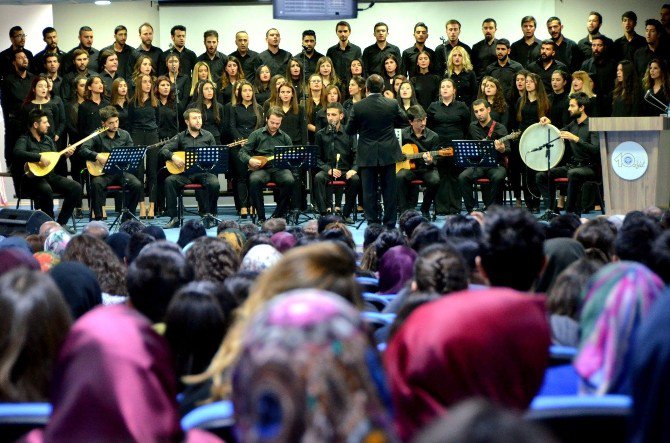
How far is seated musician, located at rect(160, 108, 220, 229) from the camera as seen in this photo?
1205cm

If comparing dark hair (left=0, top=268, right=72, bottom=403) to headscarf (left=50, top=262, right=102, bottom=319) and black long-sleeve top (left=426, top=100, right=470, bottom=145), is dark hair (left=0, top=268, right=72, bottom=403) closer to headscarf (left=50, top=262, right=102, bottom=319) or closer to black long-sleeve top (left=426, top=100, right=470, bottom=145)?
headscarf (left=50, top=262, right=102, bottom=319)

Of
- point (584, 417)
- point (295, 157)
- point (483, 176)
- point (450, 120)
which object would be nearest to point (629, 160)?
point (483, 176)

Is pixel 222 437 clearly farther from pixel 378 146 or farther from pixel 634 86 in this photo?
pixel 634 86

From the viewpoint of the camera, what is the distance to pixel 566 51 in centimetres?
1379

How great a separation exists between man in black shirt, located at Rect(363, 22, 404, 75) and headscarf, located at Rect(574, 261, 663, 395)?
1136 cm

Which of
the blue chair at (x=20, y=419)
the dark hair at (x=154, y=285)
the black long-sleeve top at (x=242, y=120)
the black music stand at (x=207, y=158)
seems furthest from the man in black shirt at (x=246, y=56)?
the blue chair at (x=20, y=419)

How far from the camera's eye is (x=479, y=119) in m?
12.7

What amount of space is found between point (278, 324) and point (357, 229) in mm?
10027

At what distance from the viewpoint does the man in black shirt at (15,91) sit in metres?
13.2

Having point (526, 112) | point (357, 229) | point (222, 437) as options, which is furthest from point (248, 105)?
point (222, 437)

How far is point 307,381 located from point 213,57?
41.7ft

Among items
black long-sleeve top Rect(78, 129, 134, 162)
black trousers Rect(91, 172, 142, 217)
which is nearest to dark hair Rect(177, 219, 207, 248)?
black trousers Rect(91, 172, 142, 217)

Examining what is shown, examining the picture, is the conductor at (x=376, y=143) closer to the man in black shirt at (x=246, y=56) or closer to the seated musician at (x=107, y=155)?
the seated musician at (x=107, y=155)

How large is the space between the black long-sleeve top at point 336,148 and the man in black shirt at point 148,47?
8.76 feet
